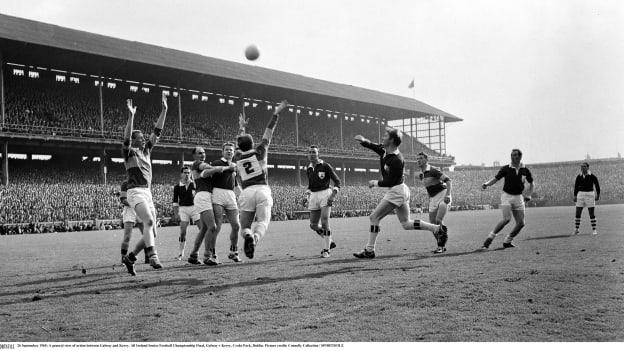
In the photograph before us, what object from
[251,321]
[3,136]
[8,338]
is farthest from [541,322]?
[3,136]

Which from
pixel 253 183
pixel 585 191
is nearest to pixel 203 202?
pixel 253 183

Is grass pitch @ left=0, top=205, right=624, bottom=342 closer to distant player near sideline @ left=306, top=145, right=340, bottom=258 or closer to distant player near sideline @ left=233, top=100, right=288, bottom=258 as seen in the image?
distant player near sideline @ left=233, top=100, right=288, bottom=258

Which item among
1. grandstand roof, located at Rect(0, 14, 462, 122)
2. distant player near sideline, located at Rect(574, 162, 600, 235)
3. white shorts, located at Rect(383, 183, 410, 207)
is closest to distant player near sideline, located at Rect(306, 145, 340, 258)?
white shorts, located at Rect(383, 183, 410, 207)

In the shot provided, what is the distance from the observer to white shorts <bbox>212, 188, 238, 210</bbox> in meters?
9.76

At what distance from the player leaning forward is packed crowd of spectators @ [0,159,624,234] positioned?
3.40m

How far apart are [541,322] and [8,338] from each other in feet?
15.3

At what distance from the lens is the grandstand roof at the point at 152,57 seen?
114 feet

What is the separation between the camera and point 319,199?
453 inches

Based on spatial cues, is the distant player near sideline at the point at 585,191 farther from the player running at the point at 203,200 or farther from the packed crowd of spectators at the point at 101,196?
the player running at the point at 203,200

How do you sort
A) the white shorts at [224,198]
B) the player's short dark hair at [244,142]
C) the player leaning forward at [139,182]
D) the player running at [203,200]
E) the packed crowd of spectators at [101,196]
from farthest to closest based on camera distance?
the packed crowd of spectators at [101,196] < the player running at [203,200] < the white shorts at [224,198] < the player's short dark hair at [244,142] < the player leaning forward at [139,182]

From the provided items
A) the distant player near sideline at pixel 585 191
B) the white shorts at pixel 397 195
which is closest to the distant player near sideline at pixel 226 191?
the white shorts at pixel 397 195

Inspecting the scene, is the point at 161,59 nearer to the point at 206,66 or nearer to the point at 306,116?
the point at 206,66

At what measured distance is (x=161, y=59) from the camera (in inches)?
1629

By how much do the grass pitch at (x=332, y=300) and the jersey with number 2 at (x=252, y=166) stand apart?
4.58 feet
